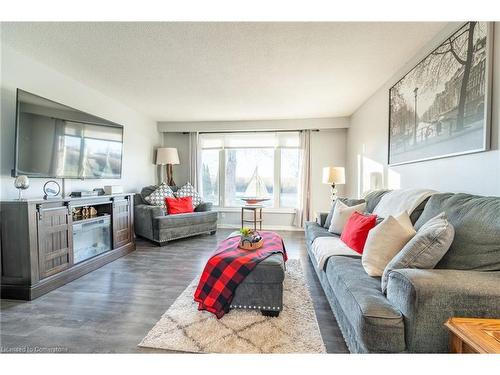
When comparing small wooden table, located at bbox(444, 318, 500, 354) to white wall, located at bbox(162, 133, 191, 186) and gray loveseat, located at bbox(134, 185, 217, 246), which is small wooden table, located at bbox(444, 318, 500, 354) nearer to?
gray loveseat, located at bbox(134, 185, 217, 246)

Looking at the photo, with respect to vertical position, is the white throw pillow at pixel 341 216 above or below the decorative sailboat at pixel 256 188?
below

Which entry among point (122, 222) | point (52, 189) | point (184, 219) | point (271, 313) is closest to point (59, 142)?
point (52, 189)

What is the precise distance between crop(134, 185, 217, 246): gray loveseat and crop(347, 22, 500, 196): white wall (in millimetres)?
2855

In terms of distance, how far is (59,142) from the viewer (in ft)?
8.45

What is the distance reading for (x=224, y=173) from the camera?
535 centimetres

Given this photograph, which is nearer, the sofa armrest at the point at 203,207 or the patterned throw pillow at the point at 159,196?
the patterned throw pillow at the point at 159,196

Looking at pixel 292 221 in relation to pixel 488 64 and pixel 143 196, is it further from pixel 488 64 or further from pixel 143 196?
pixel 488 64

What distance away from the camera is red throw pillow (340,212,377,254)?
6.75 ft

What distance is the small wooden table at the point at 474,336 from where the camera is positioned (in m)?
0.76

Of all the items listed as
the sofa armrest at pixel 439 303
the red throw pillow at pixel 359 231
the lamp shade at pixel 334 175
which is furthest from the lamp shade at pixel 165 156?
the sofa armrest at pixel 439 303

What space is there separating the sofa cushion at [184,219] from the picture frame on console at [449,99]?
3.18m

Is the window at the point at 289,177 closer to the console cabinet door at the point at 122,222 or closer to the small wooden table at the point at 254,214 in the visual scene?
the small wooden table at the point at 254,214

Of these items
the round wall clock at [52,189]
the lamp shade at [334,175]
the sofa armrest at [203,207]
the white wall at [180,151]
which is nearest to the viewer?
the round wall clock at [52,189]
